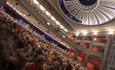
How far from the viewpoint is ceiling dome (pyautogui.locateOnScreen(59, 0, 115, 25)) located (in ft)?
30.9

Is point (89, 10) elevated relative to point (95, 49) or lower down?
elevated

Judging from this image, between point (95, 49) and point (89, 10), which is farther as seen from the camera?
point (95, 49)

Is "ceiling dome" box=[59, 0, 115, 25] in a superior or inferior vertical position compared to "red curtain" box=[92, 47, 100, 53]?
superior

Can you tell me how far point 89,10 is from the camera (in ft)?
33.9

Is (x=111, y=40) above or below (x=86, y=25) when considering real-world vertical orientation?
below

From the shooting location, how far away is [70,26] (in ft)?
41.2

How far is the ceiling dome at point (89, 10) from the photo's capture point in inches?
370

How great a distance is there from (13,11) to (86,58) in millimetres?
5892

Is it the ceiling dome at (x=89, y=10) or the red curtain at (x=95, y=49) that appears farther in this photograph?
the red curtain at (x=95, y=49)

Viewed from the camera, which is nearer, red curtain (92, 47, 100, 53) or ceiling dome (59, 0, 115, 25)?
ceiling dome (59, 0, 115, 25)

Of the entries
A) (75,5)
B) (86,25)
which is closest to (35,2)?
(75,5)

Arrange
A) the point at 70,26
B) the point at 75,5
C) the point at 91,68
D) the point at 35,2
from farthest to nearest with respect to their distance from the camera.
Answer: the point at 70,26, the point at 75,5, the point at 91,68, the point at 35,2

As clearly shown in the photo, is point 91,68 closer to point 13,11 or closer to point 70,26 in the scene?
point 70,26

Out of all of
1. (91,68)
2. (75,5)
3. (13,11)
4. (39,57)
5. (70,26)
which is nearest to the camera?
(39,57)
